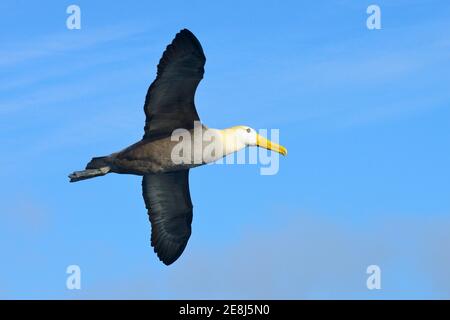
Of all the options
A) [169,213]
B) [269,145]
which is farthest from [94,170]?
[269,145]

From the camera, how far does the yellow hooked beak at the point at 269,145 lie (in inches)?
846

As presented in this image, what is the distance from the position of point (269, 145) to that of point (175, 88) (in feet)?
10.1

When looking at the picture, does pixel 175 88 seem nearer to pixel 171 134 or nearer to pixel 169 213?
pixel 171 134

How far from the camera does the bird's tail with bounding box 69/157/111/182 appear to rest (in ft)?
65.7

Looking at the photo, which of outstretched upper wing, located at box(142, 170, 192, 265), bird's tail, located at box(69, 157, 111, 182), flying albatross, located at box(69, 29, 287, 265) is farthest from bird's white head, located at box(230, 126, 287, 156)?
bird's tail, located at box(69, 157, 111, 182)

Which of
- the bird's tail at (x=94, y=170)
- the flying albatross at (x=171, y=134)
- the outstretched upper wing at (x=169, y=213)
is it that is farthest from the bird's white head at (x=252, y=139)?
the bird's tail at (x=94, y=170)

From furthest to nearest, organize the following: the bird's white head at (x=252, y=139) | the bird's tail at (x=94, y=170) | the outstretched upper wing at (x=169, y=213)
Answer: the outstretched upper wing at (x=169, y=213) → the bird's white head at (x=252, y=139) → the bird's tail at (x=94, y=170)

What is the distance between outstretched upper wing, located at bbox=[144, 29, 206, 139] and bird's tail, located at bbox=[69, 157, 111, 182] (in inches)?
37.0

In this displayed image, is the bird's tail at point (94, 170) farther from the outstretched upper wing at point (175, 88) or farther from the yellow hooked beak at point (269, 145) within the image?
the yellow hooked beak at point (269, 145)

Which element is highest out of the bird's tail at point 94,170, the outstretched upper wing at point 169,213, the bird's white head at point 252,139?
the bird's white head at point 252,139

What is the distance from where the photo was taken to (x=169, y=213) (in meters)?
21.7
